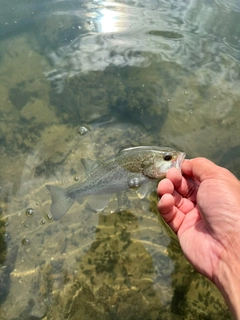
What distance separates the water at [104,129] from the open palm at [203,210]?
100 centimetres

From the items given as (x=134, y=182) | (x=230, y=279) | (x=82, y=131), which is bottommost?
(x=82, y=131)

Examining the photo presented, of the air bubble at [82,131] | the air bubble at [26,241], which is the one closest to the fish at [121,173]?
the air bubble at [26,241]

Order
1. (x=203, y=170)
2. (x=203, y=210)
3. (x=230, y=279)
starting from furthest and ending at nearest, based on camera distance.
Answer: (x=203, y=170) → (x=203, y=210) → (x=230, y=279)

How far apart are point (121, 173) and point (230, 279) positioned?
1.55 meters

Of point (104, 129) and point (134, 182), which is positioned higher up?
point (134, 182)

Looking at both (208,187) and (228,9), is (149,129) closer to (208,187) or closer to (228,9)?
(208,187)

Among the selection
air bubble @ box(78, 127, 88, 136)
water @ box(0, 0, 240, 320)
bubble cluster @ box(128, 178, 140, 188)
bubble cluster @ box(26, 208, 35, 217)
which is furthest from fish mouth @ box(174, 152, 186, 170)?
bubble cluster @ box(26, 208, 35, 217)

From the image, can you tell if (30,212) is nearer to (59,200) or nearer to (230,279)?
(59,200)

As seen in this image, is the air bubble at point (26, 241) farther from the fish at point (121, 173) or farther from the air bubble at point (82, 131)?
the air bubble at point (82, 131)

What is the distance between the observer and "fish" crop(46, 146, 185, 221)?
11.5 feet

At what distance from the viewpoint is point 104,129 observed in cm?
509

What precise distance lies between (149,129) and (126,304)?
7.85 feet

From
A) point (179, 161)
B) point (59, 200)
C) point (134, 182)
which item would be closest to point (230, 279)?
point (179, 161)

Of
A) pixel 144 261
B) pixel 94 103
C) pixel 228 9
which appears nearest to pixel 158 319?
pixel 144 261
